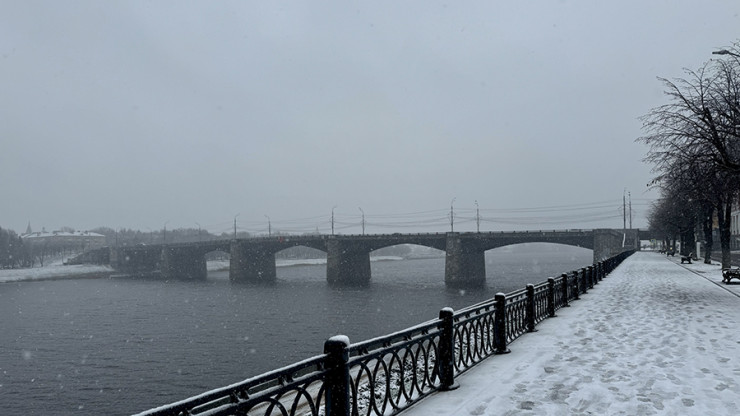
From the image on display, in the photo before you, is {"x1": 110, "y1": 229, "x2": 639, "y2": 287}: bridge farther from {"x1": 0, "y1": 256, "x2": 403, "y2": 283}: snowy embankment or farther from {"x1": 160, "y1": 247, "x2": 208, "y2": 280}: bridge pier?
{"x1": 0, "y1": 256, "x2": 403, "y2": 283}: snowy embankment

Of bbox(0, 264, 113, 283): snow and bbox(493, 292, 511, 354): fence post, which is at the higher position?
bbox(493, 292, 511, 354): fence post

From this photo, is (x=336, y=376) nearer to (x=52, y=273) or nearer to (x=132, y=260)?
(x=52, y=273)

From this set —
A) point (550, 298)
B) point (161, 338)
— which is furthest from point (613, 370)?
point (161, 338)

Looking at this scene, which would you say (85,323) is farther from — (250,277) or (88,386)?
(250,277)

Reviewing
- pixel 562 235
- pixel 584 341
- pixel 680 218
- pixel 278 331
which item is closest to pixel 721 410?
pixel 584 341

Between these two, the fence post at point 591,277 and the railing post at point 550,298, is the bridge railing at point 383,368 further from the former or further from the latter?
the fence post at point 591,277

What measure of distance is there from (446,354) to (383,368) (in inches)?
79.4

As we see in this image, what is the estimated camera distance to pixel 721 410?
6438mm

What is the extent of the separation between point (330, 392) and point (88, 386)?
18.6 metres

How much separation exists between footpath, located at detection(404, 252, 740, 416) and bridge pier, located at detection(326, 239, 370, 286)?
57.0 m

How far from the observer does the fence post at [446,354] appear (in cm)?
764

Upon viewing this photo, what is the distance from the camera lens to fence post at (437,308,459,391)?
7.64 metres

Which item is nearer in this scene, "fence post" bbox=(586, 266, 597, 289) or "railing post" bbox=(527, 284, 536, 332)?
"railing post" bbox=(527, 284, 536, 332)

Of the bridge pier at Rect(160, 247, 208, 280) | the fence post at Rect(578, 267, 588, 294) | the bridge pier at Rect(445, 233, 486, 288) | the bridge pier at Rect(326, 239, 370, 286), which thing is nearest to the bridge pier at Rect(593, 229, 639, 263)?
the bridge pier at Rect(445, 233, 486, 288)
